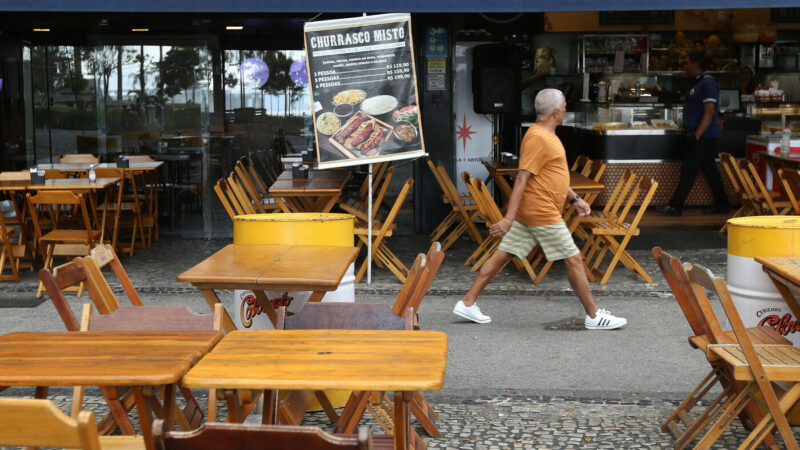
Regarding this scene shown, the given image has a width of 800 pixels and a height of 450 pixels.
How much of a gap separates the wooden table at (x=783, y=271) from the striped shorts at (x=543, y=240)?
6.53 ft

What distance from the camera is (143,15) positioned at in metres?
10.8

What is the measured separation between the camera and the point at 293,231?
216 inches

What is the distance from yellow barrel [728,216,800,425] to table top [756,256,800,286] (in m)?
0.16

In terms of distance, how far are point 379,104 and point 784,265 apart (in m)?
4.07

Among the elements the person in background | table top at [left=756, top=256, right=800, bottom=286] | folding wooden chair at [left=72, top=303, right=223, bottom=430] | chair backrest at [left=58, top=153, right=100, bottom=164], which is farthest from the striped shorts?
the person in background

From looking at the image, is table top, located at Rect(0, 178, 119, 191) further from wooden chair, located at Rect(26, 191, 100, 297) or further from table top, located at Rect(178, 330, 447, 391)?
table top, located at Rect(178, 330, 447, 391)

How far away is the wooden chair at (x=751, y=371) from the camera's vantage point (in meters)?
3.95

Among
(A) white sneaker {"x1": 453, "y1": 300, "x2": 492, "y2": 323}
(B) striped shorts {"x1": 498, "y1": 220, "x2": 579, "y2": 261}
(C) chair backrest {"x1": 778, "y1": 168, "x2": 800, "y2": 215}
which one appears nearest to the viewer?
(B) striped shorts {"x1": 498, "y1": 220, "x2": 579, "y2": 261}

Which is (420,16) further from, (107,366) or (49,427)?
(49,427)

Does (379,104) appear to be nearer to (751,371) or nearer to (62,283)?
(62,283)

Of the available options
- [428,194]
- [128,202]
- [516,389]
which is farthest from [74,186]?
[516,389]

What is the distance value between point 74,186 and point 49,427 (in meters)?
6.29

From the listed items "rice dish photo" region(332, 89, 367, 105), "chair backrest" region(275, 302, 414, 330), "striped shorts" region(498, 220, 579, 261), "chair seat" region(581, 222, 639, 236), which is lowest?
"chair backrest" region(275, 302, 414, 330)

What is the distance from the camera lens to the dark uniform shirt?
1201cm
